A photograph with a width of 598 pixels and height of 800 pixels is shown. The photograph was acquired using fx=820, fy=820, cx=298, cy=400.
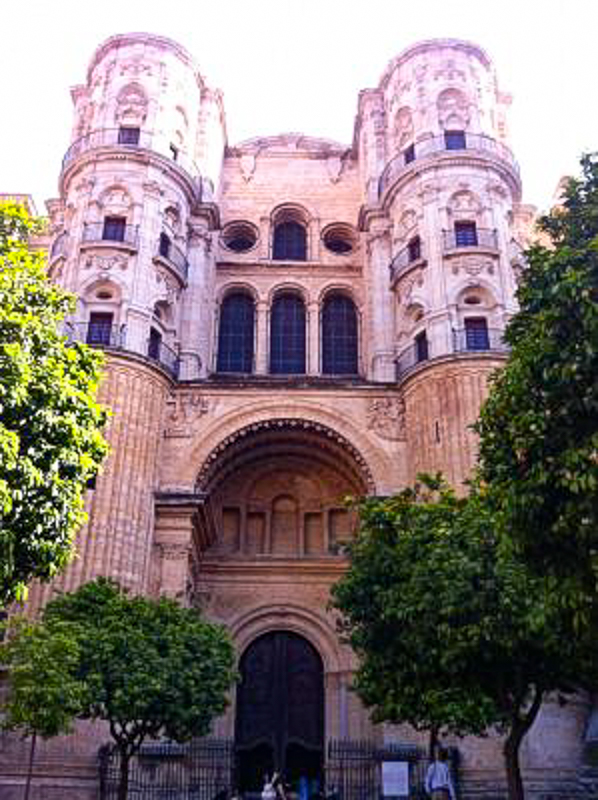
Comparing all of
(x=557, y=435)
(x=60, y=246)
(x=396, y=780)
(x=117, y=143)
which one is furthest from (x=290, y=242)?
(x=557, y=435)

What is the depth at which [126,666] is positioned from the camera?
1544 centimetres

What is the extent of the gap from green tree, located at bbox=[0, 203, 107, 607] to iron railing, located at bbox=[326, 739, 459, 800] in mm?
11451

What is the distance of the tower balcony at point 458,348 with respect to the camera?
889 inches

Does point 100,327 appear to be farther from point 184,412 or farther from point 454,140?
point 454,140

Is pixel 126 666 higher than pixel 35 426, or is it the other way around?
pixel 35 426

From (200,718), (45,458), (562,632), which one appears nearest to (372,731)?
(200,718)

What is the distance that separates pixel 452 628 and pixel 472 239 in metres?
15.9

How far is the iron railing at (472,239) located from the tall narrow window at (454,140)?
11.5ft

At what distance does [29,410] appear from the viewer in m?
9.45

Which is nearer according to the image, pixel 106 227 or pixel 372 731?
pixel 372 731

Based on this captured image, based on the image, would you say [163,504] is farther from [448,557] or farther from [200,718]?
[448,557]

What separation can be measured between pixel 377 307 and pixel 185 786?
14.9m

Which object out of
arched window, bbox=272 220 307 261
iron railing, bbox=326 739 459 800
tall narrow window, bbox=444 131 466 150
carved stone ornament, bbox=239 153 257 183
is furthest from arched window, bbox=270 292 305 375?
iron railing, bbox=326 739 459 800

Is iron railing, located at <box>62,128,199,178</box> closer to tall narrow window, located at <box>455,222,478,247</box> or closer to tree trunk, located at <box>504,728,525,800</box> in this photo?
tall narrow window, located at <box>455,222,478,247</box>
